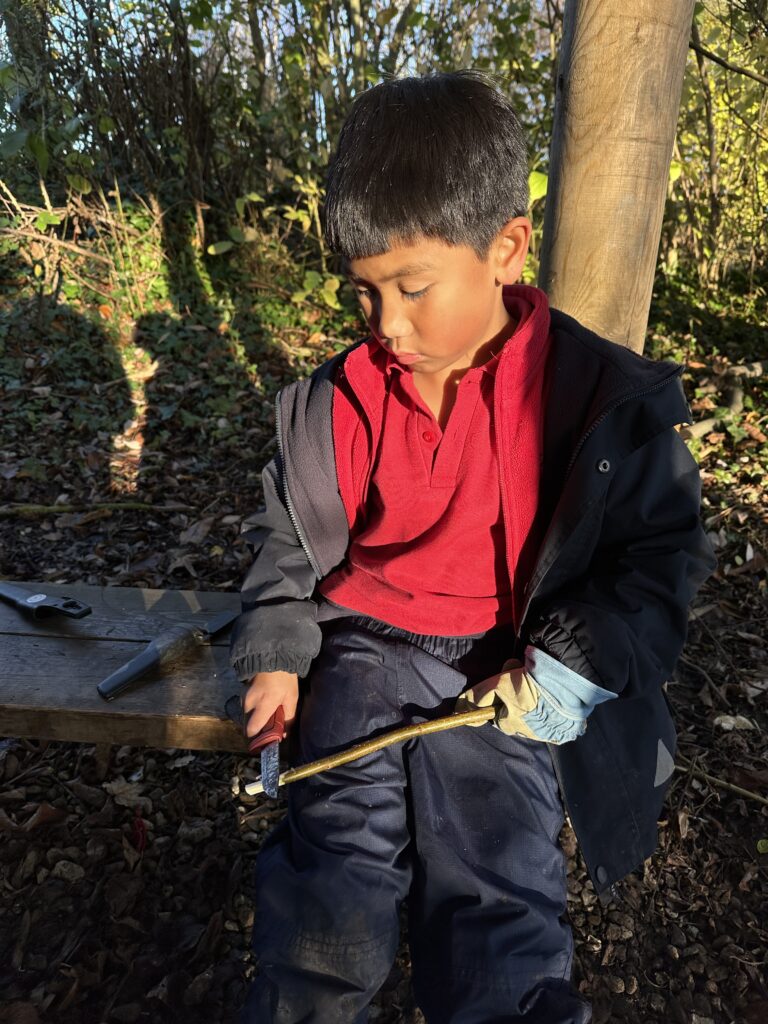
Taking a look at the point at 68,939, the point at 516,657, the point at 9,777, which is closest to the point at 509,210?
the point at 516,657

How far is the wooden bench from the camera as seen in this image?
210cm

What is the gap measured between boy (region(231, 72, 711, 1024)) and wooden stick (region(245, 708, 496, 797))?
55 millimetres

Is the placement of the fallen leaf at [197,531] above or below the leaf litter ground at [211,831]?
above

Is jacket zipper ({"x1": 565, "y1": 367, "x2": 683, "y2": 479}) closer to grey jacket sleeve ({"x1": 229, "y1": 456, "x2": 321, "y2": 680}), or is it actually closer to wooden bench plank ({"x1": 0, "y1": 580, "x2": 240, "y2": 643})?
grey jacket sleeve ({"x1": 229, "y1": 456, "x2": 321, "y2": 680})

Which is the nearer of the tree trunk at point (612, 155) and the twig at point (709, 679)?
the tree trunk at point (612, 155)

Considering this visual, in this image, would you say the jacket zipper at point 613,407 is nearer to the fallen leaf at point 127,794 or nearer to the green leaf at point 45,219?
the fallen leaf at point 127,794

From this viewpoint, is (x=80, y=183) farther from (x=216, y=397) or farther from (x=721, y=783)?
(x=721, y=783)

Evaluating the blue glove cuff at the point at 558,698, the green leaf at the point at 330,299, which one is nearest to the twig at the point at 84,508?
the green leaf at the point at 330,299

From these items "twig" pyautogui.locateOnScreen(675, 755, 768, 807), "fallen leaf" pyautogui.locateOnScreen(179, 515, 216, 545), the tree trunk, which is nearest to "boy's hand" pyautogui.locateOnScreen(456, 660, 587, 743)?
"twig" pyautogui.locateOnScreen(675, 755, 768, 807)

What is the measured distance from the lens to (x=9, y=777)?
2867 mm

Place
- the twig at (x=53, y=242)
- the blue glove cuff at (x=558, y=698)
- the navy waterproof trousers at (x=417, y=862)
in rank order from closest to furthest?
the navy waterproof trousers at (x=417, y=862) → the blue glove cuff at (x=558, y=698) → the twig at (x=53, y=242)

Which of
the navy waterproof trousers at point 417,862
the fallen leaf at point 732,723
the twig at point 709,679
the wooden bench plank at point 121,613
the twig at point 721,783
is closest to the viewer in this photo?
the navy waterproof trousers at point 417,862

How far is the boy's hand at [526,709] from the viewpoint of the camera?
172cm

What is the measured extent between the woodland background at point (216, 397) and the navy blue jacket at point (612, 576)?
0.72m
